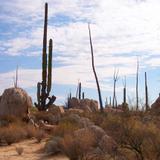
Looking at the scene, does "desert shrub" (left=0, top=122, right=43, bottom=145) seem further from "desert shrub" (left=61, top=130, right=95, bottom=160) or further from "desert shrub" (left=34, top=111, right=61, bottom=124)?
"desert shrub" (left=61, top=130, right=95, bottom=160)

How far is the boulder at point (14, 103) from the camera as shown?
2600 cm

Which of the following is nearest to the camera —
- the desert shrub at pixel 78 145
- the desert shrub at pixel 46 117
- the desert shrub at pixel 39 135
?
the desert shrub at pixel 78 145

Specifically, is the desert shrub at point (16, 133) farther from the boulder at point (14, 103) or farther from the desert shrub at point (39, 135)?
the boulder at point (14, 103)

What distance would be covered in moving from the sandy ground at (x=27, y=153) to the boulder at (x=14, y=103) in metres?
5.02

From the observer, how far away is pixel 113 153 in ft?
43.5

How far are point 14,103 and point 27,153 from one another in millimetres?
8833

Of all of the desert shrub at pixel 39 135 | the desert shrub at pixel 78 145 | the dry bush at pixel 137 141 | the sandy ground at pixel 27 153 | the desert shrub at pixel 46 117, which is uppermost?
the dry bush at pixel 137 141

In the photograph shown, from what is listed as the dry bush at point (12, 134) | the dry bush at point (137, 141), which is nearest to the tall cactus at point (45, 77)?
the dry bush at point (12, 134)

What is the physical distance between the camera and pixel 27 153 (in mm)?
17594

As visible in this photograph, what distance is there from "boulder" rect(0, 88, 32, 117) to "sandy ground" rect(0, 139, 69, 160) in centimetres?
502

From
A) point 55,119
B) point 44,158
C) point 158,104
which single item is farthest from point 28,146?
point 158,104

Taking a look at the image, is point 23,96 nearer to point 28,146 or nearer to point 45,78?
point 45,78

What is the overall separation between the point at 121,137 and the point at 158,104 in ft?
59.5

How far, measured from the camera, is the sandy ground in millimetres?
16194
